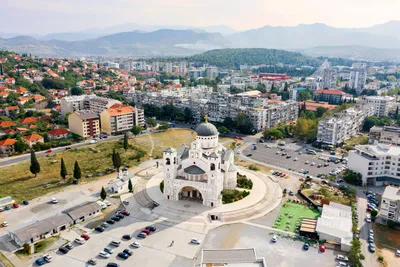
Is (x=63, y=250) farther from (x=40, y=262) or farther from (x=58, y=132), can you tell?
(x=58, y=132)

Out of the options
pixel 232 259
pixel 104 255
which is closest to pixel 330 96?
pixel 232 259

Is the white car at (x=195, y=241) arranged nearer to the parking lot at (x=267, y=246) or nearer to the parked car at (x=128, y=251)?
the parking lot at (x=267, y=246)

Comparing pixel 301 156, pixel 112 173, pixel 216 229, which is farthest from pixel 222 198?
pixel 301 156

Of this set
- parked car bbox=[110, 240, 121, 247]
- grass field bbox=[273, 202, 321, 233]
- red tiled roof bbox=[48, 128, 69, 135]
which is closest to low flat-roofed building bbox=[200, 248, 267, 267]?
parked car bbox=[110, 240, 121, 247]

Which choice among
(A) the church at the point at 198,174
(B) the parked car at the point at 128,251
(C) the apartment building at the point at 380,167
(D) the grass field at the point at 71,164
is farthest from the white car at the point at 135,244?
(C) the apartment building at the point at 380,167

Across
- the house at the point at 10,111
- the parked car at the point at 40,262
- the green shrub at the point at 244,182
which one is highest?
the house at the point at 10,111

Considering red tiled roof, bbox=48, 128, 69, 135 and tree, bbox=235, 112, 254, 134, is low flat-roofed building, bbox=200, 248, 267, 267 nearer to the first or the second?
tree, bbox=235, 112, 254, 134
